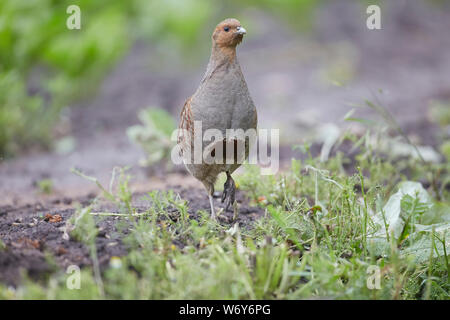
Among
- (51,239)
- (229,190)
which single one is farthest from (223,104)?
(51,239)

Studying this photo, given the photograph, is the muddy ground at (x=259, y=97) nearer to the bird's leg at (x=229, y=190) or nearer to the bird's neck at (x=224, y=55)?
the bird's leg at (x=229, y=190)

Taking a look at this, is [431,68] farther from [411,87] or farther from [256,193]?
[256,193]

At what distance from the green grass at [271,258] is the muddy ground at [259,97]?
21 cm

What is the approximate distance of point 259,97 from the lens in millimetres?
7754

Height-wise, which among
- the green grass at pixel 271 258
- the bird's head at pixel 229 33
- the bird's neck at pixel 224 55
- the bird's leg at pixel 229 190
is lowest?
the green grass at pixel 271 258

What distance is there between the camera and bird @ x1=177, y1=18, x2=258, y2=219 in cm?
326

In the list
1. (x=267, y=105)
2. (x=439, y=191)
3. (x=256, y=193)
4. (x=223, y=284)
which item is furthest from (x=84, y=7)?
(x=223, y=284)

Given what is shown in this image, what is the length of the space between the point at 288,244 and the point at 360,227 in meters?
0.43

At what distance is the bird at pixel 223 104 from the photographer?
10.7 ft

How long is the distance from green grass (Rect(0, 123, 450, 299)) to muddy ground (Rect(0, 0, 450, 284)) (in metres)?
0.21

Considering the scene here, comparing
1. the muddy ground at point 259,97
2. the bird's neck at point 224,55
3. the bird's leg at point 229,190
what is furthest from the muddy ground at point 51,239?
the bird's neck at point 224,55

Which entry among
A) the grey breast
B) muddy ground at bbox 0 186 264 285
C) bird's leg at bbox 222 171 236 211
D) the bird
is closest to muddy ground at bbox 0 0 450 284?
muddy ground at bbox 0 186 264 285

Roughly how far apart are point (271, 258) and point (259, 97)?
216 inches

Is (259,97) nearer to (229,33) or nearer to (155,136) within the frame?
(155,136)
